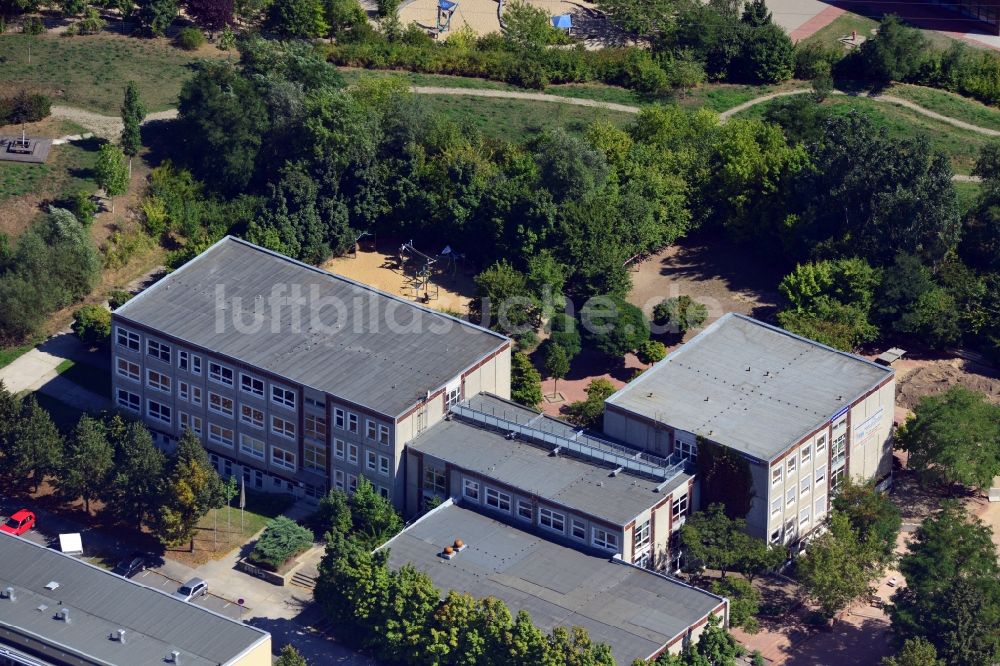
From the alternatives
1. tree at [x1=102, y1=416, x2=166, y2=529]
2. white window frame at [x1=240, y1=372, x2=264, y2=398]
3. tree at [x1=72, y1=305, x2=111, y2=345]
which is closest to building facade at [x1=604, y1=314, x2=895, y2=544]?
white window frame at [x1=240, y1=372, x2=264, y2=398]

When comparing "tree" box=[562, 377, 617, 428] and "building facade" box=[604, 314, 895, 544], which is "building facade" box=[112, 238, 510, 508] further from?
"building facade" box=[604, 314, 895, 544]

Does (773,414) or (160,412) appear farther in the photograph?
(160,412)

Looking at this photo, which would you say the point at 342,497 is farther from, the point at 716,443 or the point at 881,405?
the point at 881,405

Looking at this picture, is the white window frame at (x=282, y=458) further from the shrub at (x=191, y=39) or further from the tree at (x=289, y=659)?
the shrub at (x=191, y=39)

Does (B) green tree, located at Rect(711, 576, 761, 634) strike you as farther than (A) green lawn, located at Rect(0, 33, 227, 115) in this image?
No

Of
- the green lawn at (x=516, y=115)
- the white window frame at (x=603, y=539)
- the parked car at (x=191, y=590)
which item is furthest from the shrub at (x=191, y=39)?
the white window frame at (x=603, y=539)

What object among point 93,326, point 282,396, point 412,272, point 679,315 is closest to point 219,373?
point 282,396

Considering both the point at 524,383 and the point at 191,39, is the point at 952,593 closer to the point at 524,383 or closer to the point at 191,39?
the point at 524,383
